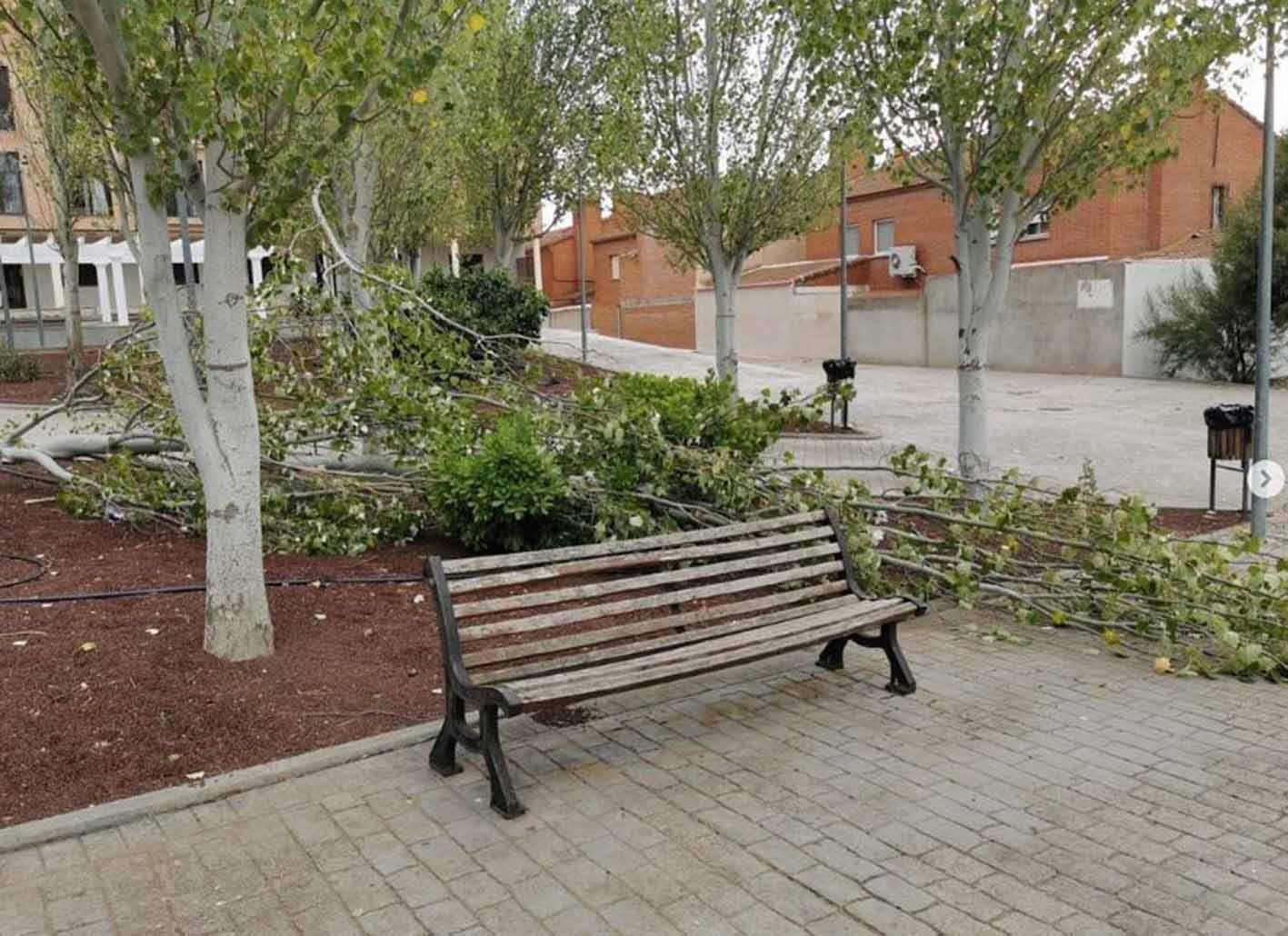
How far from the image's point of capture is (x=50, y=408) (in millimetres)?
8211

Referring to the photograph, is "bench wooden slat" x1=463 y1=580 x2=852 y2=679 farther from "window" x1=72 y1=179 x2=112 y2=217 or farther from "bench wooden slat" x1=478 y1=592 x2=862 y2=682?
"window" x1=72 y1=179 x2=112 y2=217

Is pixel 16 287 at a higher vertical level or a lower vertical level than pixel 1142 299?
higher

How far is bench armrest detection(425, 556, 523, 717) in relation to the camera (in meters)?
3.84

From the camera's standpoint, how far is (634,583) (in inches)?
181

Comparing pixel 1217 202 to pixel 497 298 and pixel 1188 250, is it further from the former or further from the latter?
pixel 497 298

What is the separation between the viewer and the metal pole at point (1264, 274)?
7.84 m

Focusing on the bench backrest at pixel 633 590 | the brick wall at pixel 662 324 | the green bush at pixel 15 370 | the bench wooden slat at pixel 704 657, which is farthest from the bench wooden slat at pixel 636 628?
the brick wall at pixel 662 324

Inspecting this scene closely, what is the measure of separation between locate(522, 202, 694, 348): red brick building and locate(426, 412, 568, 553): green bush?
92.5 ft

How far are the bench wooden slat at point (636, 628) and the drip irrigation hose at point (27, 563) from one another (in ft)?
9.95

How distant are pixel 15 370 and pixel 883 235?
2407cm

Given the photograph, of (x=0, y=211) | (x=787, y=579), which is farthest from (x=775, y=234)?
(x=0, y=211)

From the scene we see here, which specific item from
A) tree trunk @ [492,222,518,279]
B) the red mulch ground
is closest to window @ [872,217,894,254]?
tree trunk @ [492,222,518,279]

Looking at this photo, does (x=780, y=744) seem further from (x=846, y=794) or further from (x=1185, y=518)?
(x=1185, y=518)

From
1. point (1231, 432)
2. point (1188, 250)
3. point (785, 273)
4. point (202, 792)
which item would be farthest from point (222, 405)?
point (785, 273)
